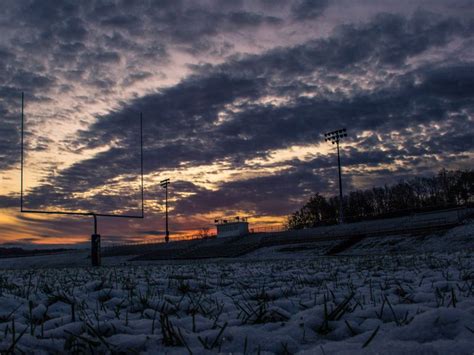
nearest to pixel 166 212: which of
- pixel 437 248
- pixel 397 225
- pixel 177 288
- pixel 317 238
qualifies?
pixel 317 238

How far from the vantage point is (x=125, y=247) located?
6181 centimetres

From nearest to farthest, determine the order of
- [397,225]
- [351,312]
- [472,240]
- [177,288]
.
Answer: [351,312] < [177,288] < [472,240] < [397,225]

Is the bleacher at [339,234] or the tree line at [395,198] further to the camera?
the tree line at [395,198]

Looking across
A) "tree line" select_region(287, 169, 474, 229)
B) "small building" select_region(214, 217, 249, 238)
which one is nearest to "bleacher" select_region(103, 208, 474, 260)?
"small building" select_region(214, 217, 249, 238)

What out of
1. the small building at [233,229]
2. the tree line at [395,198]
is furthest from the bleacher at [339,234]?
the tree line at [395,198]

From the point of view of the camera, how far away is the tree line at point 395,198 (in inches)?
3066

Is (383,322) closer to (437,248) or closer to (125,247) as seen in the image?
(437,248)

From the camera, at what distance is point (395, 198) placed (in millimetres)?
88250

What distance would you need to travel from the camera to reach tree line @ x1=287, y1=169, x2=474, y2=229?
255ft

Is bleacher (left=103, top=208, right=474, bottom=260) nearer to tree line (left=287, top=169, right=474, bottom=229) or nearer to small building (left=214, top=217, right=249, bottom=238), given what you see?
small building (left=214, top=217, right=249, bottom=238)

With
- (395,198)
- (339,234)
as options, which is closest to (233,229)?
(339,234)

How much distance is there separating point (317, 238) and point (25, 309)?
113ft

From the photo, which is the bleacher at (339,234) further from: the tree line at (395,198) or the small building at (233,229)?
the tree line at (395,198)

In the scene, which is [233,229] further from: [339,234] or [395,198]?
[395,198]
